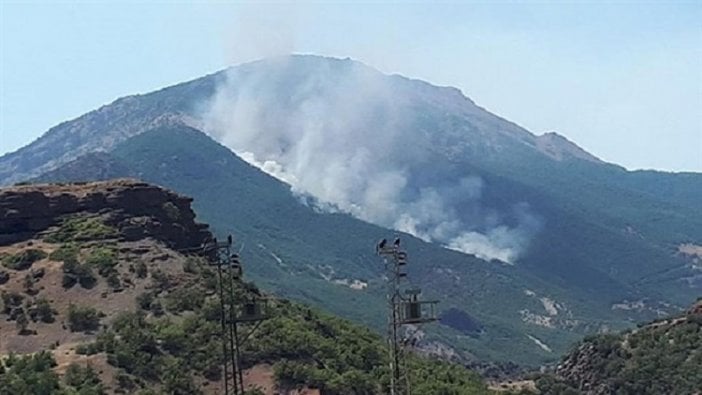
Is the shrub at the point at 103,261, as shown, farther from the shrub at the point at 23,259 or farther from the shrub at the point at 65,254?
the shrub at the point at 23,259

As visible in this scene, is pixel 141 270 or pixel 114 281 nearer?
pixel 114 281

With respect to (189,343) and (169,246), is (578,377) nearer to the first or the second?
(169,246)

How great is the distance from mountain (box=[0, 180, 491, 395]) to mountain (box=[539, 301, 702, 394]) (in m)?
18.2

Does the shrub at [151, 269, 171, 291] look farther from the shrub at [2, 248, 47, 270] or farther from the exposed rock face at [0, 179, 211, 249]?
the shrub at [2, 248, 47, 270]

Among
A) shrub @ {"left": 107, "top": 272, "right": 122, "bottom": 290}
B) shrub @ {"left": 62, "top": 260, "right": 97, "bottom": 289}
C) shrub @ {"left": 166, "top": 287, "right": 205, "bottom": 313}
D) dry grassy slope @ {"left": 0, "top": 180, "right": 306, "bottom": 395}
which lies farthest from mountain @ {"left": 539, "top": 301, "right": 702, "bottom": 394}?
shrub @ {"left": 62, "top": 260, "right": 97, "bottom": 289}

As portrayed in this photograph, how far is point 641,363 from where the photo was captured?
347 feet

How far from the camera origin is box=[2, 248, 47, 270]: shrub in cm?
8631

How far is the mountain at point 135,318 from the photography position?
73.0 metres

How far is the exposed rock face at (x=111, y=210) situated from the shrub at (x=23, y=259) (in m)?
3.61

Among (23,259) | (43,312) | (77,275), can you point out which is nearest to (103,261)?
(77,275)

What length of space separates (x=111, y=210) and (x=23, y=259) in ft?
26.9

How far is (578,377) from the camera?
116m

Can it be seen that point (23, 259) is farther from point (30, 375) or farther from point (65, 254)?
point (30, 375)

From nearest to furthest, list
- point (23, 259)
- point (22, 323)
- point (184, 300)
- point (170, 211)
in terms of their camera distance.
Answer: point (22, 323)
point (184, 300)
point (23, 259)
point (170, 211)
